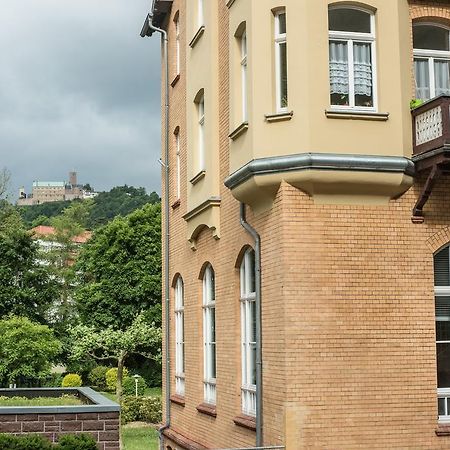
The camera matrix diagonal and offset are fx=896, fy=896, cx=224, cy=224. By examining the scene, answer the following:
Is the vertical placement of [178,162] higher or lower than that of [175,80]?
lower

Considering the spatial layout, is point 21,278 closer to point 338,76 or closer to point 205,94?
point 205,94

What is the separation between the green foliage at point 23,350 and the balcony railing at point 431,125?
3256cm

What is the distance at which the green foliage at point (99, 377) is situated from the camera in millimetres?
54225

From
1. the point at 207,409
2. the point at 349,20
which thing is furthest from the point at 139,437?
the point at 349,20

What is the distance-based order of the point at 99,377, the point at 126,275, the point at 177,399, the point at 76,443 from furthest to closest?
1. the point at 126,275
2. the point at 99,377
3. the point at 177,399
4. the point at 76,443

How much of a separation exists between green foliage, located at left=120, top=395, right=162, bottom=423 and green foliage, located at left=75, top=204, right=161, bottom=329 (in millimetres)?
15940

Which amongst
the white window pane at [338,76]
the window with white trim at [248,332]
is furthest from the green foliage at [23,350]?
the white window pane at [338,76]

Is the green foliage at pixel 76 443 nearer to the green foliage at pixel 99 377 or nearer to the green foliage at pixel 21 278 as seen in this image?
the green foliage at pixel 99 377

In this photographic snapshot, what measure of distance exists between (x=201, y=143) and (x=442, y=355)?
7.53 metres

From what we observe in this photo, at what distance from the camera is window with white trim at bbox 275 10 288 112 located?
14.1m

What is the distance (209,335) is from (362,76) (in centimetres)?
726

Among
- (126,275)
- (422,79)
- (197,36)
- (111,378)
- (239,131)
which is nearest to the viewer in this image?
(239,131)

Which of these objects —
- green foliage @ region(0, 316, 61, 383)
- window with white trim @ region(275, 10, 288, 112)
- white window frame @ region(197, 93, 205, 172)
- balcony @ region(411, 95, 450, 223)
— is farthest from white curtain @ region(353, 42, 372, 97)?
green foliage @ region(0, 316, 61, 383)

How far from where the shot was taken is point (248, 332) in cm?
1605
